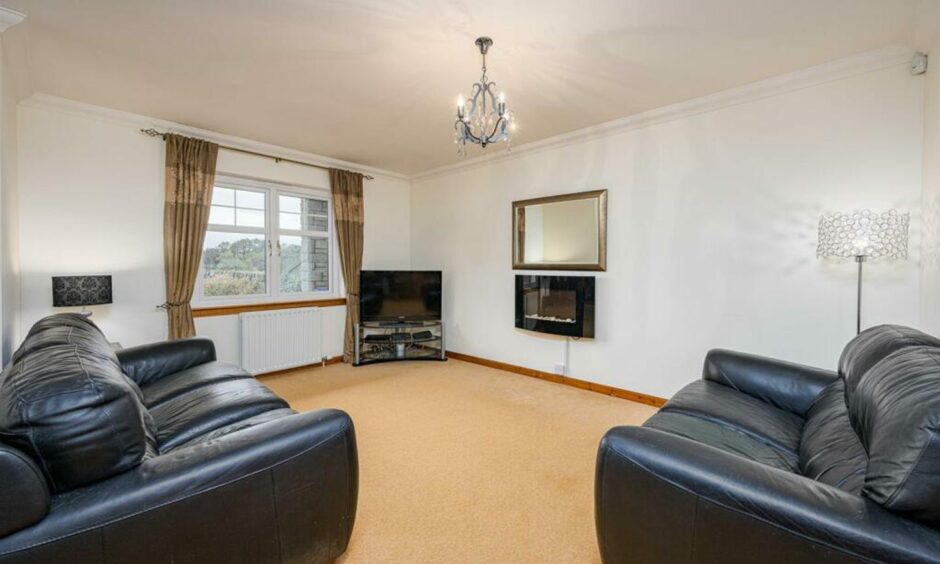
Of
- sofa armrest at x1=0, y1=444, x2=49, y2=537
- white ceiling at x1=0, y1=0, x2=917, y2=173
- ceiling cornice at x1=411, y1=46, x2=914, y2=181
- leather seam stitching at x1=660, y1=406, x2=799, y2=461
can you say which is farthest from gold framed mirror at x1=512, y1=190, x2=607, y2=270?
sofa armrest at x1=0, y1=444, x2=49, y2=537

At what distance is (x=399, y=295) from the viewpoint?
16.5 feet

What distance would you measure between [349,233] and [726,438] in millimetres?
4381

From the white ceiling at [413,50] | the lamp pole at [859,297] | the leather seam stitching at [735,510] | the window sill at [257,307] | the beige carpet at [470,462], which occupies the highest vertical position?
the white ceiling at [413,50]

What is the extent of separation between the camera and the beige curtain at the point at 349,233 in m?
4.91

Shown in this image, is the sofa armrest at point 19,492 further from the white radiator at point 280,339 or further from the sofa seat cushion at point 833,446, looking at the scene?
the white radiator at point 280,339

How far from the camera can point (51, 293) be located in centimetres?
318

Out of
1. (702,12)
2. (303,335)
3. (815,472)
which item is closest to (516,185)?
(702,12)

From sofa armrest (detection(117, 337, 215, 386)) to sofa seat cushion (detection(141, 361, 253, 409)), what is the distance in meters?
0.07

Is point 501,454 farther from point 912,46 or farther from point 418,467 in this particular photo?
point 912,46

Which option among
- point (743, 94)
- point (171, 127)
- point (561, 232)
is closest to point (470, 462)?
point (561, 232)

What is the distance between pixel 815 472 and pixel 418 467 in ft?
6.15

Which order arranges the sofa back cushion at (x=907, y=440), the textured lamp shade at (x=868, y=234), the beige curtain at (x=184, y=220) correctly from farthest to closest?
1. the beige curtain at (x=184, y=220)
2. the textured lamp shade at (x=868, y=234)
3. the sofa back cushion at (x=907, y=440)

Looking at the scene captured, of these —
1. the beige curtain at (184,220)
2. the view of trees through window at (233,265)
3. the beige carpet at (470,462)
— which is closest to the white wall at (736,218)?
the beige carpet at (470,462)

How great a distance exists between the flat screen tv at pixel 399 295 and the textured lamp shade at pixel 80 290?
2363 mm
